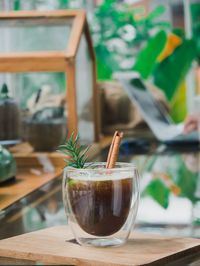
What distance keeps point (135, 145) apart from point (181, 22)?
236 cm

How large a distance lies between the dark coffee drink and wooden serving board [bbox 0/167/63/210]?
29 centimetres

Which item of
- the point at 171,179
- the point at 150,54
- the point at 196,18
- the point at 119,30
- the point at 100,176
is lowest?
the point at 171,179

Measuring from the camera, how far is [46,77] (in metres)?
1.50

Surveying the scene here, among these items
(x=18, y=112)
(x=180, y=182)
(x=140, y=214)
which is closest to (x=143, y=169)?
(x=180, y=182)

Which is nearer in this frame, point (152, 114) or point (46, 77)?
point (46, 77)

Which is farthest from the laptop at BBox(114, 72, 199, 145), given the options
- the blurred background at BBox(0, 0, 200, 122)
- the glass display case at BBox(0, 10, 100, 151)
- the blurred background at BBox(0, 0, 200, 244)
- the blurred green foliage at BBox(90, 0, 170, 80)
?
the blurred green foliage at BBox(90, 0, 170, 80)

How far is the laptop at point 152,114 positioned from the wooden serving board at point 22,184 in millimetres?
732

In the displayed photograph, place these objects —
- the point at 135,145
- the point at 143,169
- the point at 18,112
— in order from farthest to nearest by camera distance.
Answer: the point at 135,145 < the point at 18,112 < the point at 143,169

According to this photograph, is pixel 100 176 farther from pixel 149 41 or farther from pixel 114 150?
pixel 149 41

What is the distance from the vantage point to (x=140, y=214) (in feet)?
2.71

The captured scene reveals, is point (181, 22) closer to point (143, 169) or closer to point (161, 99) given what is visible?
point (161, 99)

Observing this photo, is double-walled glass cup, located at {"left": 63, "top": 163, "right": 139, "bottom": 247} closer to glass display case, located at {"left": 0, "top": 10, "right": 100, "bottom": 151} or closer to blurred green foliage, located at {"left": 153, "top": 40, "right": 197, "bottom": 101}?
glass display case, located at {"left": 0, "top": 10, "right": 100, "bottom": 151}

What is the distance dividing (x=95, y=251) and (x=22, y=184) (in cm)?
58

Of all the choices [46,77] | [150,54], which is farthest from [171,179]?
[150,54]
